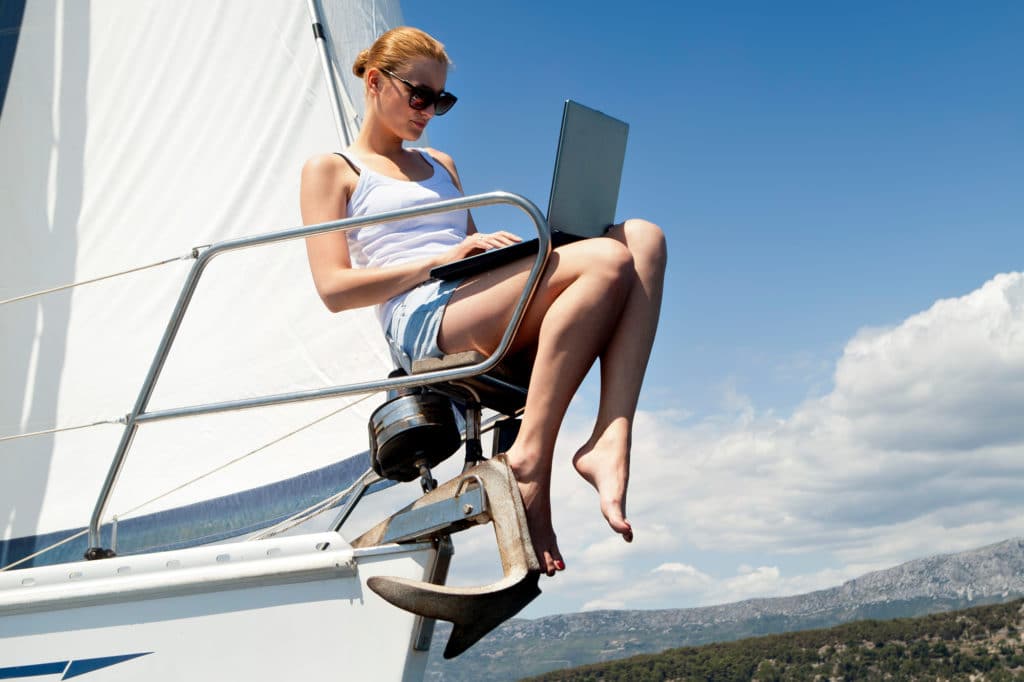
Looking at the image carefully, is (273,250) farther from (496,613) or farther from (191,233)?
(496,613)

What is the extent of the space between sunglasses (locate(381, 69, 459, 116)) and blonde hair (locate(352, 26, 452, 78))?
3 cm

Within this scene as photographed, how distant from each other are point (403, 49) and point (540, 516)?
139 centimetres

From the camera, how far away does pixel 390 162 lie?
314cm

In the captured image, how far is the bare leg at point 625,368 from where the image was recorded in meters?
2.41

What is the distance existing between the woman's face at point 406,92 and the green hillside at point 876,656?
218 ft

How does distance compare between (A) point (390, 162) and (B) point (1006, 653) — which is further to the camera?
(B) point (1006, 653)

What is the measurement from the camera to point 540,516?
7.80ft

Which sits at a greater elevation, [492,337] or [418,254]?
[418,254]

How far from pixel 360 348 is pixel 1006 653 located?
78632mm

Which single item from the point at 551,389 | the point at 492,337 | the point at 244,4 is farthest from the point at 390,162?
the point at 244,4

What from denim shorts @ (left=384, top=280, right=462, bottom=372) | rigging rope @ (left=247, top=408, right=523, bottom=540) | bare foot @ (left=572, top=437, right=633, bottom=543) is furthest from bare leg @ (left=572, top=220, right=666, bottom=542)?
rigging rope @ (left=247, top=408, right=523, bottom=540)

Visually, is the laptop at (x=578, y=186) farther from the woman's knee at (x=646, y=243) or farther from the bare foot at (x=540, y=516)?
the bare foot at (x=540, y=516)

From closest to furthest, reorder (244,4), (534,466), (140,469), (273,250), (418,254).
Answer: (534,466) → (418,254) → (140,469) → (273,250) → (244,4)

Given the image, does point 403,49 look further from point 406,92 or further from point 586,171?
point 586,171
